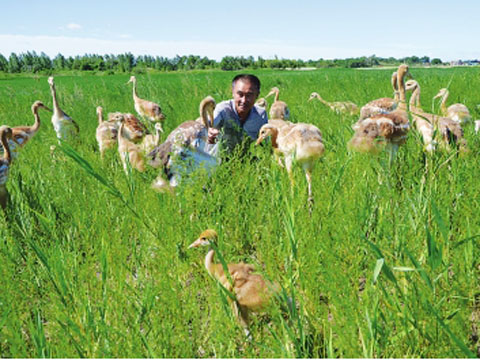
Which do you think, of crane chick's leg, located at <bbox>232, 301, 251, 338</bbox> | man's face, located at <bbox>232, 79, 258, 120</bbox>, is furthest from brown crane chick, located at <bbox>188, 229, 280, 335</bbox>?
man's face, located at <bbox>232, 79, 258, 120</bbox>

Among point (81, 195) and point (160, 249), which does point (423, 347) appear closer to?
point (160, 249)

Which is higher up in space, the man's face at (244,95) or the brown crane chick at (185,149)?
the man's face at (244,95)

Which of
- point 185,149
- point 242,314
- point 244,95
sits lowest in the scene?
point 242,314

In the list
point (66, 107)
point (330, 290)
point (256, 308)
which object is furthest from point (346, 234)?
point (66, 107)

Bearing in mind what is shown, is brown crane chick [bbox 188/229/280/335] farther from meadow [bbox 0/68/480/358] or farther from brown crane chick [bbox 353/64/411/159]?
brown crane chick [bbox 353/64/411/159]

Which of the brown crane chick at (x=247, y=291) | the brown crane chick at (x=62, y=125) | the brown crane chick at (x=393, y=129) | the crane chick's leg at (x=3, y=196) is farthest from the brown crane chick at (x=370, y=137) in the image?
the brown crane chick at (x=62, y=125)

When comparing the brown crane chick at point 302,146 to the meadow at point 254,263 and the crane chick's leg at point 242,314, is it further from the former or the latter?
the crane chick's leg at point 242,314

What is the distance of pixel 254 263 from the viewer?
94.9 inches

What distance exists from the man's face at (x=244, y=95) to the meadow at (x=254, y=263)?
1.50 m

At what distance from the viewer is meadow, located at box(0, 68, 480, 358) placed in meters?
1.67

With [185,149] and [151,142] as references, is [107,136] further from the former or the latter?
[185,149]

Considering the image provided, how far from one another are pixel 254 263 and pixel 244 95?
2.91m

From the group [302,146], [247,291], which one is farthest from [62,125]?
[247,291]

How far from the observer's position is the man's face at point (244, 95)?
475cm
